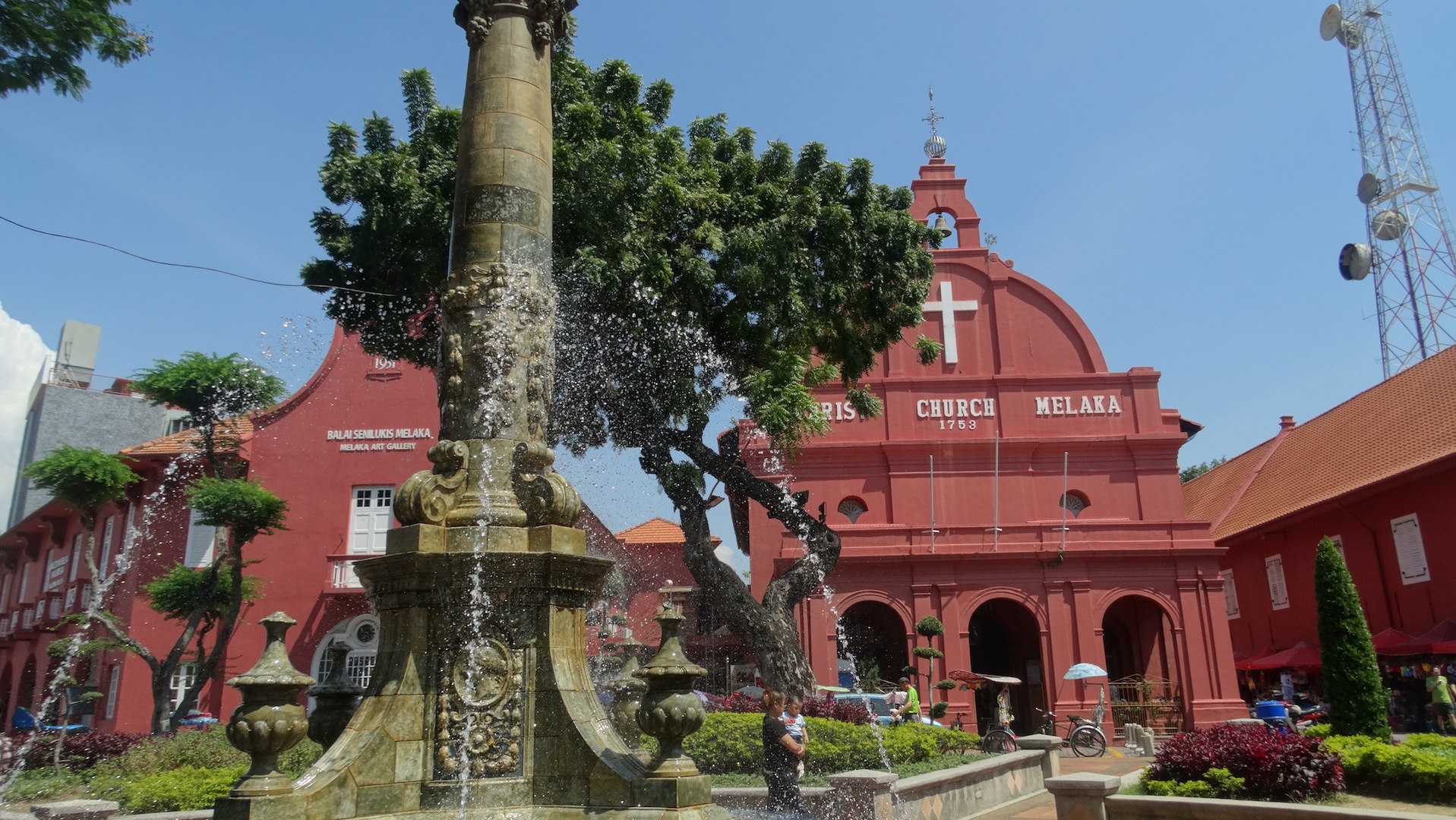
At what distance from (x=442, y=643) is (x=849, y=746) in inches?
288

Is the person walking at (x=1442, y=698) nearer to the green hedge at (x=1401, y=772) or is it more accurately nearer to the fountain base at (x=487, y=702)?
the green hedge at (x=1401, y=772)

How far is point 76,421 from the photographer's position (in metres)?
35.4

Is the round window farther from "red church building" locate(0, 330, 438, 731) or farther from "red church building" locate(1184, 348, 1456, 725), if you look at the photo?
"red church building" locate(1184, 348, 1456, 725)

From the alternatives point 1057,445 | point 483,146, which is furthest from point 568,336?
point 1057,445

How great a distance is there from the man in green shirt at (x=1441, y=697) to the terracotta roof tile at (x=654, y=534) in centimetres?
1800

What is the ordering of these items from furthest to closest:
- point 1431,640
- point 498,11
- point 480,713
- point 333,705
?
1. point 1431,640
2. point 498,11
3. point 333,705
4. point 480,713

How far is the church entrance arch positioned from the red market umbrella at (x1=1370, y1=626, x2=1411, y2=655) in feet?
14.9

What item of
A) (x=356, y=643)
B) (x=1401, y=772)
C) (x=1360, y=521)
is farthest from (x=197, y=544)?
(x=1360, y=521)

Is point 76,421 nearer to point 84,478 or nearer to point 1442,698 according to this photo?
point 84,478

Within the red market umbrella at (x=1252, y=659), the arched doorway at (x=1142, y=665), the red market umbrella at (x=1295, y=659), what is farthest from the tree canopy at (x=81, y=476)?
the red market umbrella at (x=1252, y=659)

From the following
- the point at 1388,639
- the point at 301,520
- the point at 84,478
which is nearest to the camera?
the point at 84,478

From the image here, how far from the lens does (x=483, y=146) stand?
283 inches

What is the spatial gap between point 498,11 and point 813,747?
8702 millimetres

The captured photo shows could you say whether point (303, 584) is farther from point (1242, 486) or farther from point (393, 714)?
point (1242, 486)
